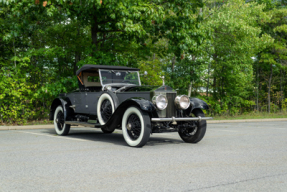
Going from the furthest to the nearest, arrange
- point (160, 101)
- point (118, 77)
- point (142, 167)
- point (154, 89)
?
point (118, 77) → point (154, 89) → point (160, 101) → point (142, 167)

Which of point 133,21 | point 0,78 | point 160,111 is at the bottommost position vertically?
point 160,111

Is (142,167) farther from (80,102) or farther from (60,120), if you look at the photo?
(60,120)

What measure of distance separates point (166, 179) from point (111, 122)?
3717 mm

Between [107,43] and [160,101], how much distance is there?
8.90 metres

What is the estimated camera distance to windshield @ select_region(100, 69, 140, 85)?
30.6ft

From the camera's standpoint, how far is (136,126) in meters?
7.44

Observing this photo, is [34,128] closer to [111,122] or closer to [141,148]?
[111,122]

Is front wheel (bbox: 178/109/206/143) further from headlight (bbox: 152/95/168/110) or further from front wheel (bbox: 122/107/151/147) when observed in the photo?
front wheel (bbox: 122/107/151/147)

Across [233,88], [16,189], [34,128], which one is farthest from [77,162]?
[233,88]

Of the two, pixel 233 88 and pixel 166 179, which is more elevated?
pixel 233 88

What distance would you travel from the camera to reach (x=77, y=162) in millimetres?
5555

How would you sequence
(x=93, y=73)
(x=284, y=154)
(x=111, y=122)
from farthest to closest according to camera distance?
(x=93, y=73), (x=111, y=122), (x=284, y=154)

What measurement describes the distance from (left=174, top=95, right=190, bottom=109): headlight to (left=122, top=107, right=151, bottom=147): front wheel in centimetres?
89

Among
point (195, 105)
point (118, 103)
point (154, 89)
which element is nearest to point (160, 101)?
point (154, 89)
